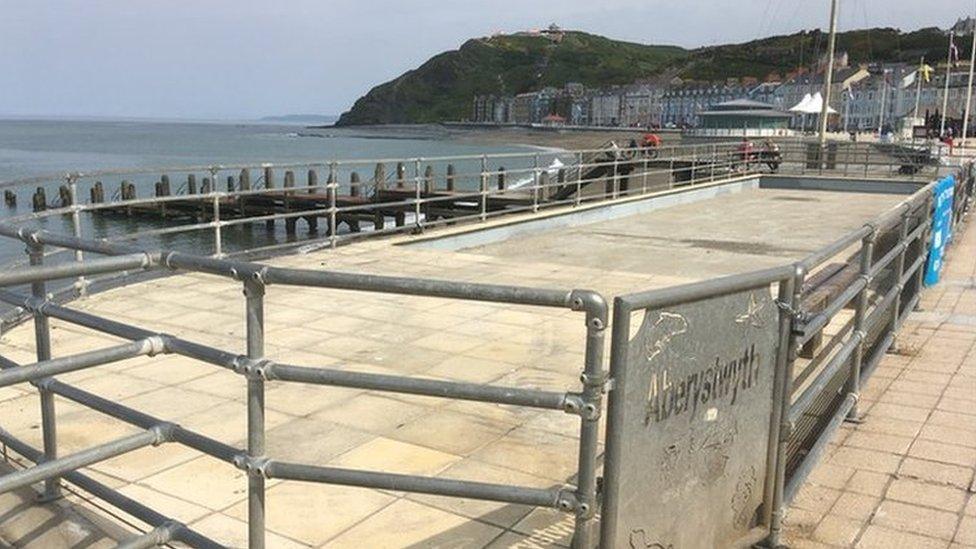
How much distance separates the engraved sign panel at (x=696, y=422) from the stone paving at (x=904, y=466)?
2.35 ft

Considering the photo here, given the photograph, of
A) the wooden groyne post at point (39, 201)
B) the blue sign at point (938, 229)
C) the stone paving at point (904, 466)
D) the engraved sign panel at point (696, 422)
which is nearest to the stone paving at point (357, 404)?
the stone paving at point (904, 466)

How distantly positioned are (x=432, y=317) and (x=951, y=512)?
15.2 ft

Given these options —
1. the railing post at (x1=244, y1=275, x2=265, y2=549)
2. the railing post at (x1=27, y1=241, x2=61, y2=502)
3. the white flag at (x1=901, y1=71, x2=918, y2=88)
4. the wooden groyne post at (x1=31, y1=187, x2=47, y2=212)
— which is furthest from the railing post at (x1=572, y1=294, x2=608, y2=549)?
the white flag at (x1=901, y1=71, x2=918, y2=88)

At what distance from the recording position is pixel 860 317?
16.2 ft

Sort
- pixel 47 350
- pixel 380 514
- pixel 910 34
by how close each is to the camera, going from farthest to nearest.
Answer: pixel 910 34, pixel 380 514, pixel 47 350

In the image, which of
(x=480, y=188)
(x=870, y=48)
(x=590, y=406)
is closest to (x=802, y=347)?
(x=590, y=406)

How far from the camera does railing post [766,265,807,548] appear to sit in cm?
323

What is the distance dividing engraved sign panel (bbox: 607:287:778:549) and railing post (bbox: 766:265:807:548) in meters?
0.08

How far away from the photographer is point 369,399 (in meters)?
5.41

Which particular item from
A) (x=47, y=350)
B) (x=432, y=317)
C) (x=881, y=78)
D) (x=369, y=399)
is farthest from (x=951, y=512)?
(x=881, y=78)

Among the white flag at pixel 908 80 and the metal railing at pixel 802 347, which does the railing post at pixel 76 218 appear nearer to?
the metal railing at pixel 802 347

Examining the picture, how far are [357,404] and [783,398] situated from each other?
9.12 feet

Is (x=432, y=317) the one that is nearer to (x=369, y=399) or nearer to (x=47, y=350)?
(x=369, y=399)

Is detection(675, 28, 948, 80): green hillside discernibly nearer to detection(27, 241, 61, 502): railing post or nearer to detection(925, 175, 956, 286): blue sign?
detection(925, 175, 956, 286): blue sign
